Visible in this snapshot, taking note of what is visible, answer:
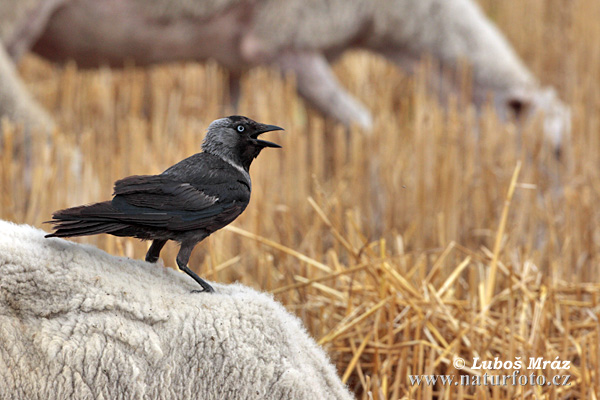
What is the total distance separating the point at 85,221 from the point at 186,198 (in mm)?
127

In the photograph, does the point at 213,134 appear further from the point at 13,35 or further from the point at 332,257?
the point at 13,35

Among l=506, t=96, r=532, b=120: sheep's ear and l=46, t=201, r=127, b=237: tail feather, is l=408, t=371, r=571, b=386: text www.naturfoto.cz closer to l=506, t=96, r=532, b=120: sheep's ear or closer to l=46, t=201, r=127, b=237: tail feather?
l=46, t=201, r=127, b=237: tail feather

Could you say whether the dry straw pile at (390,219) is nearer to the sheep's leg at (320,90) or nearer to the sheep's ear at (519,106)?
the sheep's leg at (320,90)

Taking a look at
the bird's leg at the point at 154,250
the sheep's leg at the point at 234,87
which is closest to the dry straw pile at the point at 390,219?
the sheep's leg at the point at 234,87

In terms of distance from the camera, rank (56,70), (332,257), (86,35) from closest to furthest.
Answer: (332,257), (86,35), (56,70)

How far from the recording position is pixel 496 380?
1322mm

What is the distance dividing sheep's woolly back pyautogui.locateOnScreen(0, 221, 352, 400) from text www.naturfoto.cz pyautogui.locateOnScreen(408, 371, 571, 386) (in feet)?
1.20

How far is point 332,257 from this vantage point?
6.22 ft

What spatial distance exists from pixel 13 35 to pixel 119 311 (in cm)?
240

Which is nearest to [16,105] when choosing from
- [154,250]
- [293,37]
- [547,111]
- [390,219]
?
[390,219]

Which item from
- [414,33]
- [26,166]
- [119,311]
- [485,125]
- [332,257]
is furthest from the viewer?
[414,33]

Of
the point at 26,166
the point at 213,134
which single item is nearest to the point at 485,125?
the point at 26,166

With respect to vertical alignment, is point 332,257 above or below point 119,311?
below

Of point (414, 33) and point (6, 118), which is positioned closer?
point (6, 118)
